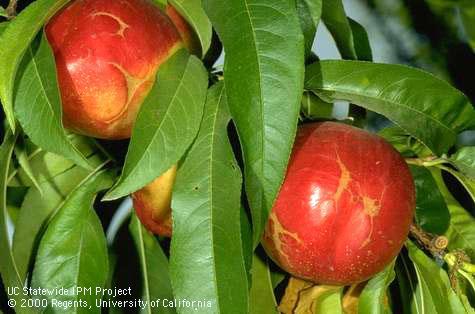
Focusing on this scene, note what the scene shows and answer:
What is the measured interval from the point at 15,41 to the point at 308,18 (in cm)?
26

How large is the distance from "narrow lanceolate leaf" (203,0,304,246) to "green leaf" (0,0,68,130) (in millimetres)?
150

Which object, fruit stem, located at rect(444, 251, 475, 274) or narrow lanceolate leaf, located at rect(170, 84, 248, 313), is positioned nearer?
narrow lanceolate leaf, located at rect(170, 84, 248, 313)

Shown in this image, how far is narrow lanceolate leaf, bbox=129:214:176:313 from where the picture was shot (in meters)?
0.99

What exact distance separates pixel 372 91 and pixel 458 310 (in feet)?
0.86

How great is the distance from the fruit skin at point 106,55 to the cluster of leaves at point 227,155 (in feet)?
0.09

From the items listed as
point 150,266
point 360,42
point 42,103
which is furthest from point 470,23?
point 42,103

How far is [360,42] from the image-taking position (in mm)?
1004

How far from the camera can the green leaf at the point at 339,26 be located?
899mm

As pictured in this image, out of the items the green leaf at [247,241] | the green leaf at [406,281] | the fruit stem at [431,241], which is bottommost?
the green leaf at [406,281]

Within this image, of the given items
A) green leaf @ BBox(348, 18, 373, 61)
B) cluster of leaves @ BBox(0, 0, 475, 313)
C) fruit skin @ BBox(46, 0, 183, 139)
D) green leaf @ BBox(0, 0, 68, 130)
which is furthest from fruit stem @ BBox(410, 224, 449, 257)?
green leaf @ BBox(0, 0, 68, 130)

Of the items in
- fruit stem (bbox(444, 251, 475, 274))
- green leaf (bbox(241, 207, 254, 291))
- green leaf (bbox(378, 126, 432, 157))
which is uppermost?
green leaf (bbox(241, 207, 254, 291))

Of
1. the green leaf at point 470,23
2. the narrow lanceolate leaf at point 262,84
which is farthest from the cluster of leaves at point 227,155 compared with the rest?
the green leaf at point 470,23

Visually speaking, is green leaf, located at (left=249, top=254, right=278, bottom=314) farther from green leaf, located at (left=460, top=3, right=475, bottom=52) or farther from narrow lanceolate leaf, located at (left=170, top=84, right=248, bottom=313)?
green leaf, located at (left=460, top=3, right=475, bottom=52)

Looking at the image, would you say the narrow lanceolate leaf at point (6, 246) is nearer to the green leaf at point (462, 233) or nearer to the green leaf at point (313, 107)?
the green leaf at point (313, 107)
